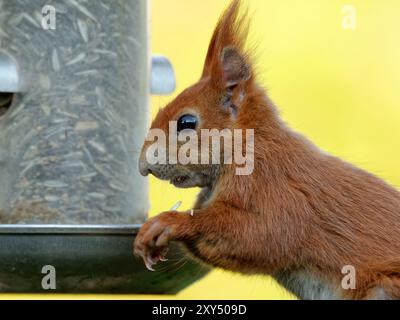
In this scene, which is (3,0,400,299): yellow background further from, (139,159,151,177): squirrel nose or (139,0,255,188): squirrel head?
(139,159,151,177): squirrel nose

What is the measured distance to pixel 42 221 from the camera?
330 centimetres

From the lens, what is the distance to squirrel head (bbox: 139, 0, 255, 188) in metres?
3.04

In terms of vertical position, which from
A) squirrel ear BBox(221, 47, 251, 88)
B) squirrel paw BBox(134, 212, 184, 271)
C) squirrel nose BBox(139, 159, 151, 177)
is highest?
squirrel ear BBox(221, 47, 251, 88)

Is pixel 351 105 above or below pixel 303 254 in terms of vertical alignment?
above

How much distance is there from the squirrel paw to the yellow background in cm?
181

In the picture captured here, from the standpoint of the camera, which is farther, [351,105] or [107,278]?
[351,105]

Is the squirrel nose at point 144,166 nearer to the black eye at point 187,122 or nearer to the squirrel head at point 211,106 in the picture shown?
the squirrel head at point 211,106

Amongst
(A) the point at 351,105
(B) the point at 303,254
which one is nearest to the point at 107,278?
(B) the point at 303,254

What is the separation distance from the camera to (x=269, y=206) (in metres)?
2.97

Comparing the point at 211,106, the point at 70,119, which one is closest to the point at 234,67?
the point at 211,106

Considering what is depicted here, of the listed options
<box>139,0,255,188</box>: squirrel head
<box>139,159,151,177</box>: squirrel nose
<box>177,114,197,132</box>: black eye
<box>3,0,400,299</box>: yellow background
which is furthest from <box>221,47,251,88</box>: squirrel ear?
<box>3,0,400,299</box>: yellow background

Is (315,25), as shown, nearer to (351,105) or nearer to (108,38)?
(351,105)

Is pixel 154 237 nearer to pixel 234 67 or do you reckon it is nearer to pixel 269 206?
pixel 269 206

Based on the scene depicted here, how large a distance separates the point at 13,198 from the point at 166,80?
62 centimetres
